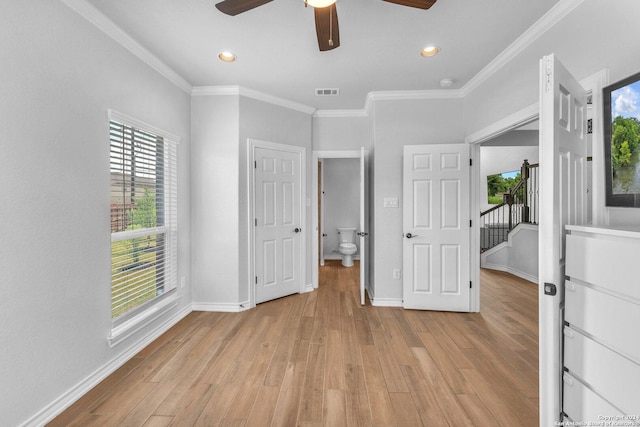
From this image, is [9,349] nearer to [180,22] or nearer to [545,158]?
[180,22]

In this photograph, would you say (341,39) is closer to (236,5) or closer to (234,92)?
(236,5)

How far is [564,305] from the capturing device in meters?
1.32

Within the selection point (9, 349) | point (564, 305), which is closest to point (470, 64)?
point (564, 305)

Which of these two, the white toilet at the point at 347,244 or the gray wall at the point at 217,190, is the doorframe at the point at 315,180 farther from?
the white toilet at the point at 347,244

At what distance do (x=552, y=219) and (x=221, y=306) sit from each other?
10.7ft

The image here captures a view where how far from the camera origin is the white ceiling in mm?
1931

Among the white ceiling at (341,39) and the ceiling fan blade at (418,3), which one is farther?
the white ceiling at (341,39)

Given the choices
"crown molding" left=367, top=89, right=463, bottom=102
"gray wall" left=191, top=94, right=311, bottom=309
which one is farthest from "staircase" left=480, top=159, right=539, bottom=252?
"gray wall" left=191, top=94, right=311, bottom=309

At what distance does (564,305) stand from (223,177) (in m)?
3.21

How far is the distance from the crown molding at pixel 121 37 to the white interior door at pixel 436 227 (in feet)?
9.03

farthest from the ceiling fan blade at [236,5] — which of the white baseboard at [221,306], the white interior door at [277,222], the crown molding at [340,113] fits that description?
the white baseboard at [221,306]

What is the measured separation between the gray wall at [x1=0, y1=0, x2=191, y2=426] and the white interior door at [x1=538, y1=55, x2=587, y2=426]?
8.88 feet

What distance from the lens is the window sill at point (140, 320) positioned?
2.15 m

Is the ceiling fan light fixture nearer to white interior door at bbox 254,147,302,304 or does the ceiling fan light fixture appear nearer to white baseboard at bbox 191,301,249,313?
white interior door at bbox 254,147,302,304
